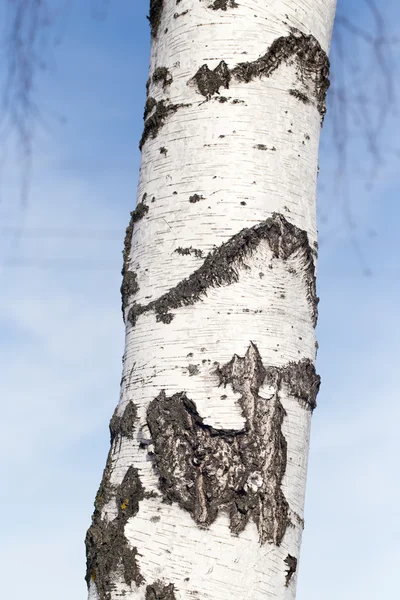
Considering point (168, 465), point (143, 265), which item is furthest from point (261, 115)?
point (168, 465)

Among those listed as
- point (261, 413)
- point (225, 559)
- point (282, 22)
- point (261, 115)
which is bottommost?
point (225, 559)

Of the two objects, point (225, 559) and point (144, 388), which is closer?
point (225, 559)

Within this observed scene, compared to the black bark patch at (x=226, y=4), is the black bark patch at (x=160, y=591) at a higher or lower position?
lower

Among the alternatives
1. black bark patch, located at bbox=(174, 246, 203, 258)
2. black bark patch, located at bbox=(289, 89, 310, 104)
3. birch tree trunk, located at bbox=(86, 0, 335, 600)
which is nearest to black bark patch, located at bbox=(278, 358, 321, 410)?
birch tree trunk, located at bbox=(86, 0, 335, 600)

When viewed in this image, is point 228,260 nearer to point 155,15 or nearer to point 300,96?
point 300,96

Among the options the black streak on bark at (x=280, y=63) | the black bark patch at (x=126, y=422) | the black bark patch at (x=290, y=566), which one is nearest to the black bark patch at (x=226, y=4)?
the black streak on bark at (x=280, y=63)

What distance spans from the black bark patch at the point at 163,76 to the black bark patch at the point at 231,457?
64cm

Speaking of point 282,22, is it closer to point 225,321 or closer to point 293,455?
point 225,321

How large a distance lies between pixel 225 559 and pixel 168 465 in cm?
20

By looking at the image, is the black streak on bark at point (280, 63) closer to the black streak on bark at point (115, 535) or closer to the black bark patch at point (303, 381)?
the black bark patch at point (303, 381)

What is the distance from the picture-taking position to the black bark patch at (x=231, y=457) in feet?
4.66

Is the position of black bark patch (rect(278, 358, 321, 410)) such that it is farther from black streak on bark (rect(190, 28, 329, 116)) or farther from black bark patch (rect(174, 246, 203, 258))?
black streak on bark (rect(190, 28, 329, 116))

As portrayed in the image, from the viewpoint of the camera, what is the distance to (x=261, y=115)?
162 centimetres

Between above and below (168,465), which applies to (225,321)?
above
